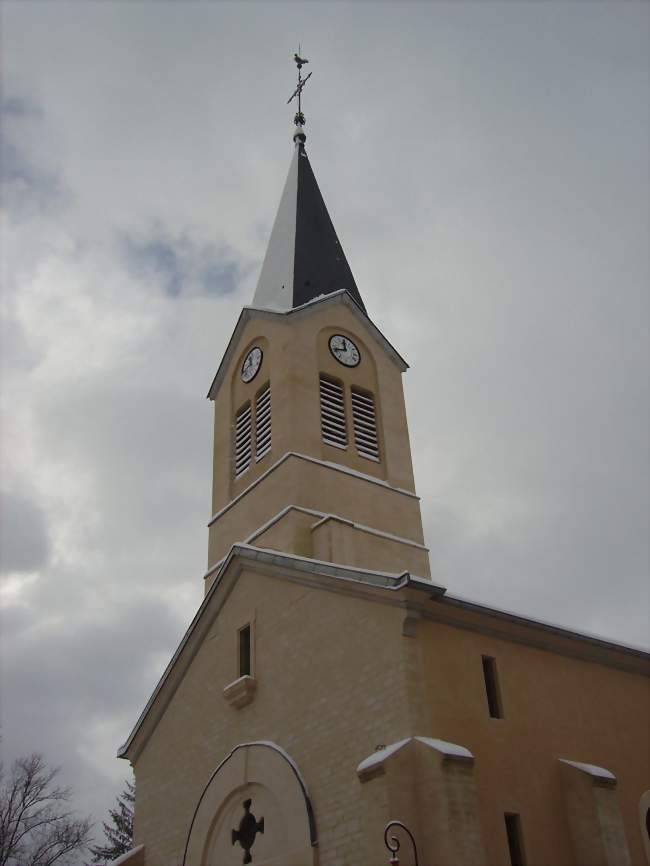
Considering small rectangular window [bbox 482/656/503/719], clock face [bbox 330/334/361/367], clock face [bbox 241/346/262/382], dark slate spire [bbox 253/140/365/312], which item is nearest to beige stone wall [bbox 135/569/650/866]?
small rectangular window [bbox 482/656/503/719]

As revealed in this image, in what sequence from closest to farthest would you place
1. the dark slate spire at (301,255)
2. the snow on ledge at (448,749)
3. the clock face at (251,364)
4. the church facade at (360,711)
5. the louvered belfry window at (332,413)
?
1. the snow on ledge at (448,749)
2. the church facade at (360,711)
3. the louvered belfry window at (332,413)
4. the clock face at (251,364)
5. the dark slate spire at (301,255)

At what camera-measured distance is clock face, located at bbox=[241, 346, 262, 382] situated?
2653cm

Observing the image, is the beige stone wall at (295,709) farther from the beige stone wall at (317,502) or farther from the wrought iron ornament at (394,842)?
the beige stone wall at (317,502)

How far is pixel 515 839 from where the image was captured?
1384 centimetres

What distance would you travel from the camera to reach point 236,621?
1888cm

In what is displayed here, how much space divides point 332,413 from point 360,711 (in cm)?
1139

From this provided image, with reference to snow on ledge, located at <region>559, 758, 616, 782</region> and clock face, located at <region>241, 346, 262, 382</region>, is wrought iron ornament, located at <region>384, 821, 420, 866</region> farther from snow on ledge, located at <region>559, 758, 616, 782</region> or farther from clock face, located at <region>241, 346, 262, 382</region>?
clock face, located at <region>241, 346, 262, 382</region>

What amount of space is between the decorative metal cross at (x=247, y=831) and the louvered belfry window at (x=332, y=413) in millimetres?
10210

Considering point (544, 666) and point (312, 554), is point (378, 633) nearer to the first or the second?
point (544, 666)

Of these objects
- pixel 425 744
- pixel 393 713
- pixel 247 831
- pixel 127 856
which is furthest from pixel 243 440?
pixel 425 744

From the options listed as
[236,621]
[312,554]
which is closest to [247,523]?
[312,554]

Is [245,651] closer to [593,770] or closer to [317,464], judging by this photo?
[317,464]

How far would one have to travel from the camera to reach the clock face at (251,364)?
26531 millimetres

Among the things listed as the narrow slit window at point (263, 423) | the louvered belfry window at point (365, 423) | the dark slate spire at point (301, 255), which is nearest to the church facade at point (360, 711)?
the narrow slit window at point (263, 423)
